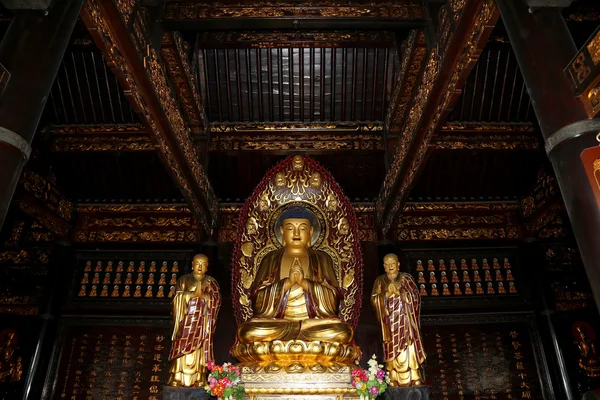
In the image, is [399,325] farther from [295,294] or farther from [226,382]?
[226,382]

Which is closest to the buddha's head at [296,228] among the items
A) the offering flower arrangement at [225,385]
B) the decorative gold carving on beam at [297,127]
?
the decorative gold carving on beam at [297,127]

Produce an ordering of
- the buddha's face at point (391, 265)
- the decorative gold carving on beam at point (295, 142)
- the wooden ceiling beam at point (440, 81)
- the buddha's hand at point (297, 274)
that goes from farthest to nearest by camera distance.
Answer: the decorative gold carving on beam at point (295, 142), the buddha's hand at point (297, 274), the buddha's face at point (391, 265), the wooden ceiling beam at point (440, 81)

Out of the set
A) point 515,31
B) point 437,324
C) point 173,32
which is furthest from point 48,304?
point 515,31

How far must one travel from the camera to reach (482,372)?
5.99 metres

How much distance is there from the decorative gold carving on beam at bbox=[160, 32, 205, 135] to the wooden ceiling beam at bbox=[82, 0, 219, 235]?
1.47 feet

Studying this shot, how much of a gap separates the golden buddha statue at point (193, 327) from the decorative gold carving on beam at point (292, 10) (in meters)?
2.51

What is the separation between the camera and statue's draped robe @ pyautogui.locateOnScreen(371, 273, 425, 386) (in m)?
4.68

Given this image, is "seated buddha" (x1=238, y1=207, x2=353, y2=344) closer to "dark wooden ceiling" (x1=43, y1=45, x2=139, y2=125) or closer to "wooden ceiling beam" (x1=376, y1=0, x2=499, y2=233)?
"wooden ceiling beam" (x1=376, y1=0, x2=499, y2=233)

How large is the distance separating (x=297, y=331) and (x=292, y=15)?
3.09 meters

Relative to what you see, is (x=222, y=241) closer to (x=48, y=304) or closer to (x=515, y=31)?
(x=48, y=304)

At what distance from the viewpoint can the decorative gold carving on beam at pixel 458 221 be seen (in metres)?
6.92

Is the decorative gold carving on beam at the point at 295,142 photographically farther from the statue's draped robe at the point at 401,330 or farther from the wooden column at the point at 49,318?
the wooden column at the point at 49,318

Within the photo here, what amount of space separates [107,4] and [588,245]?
3192 mm

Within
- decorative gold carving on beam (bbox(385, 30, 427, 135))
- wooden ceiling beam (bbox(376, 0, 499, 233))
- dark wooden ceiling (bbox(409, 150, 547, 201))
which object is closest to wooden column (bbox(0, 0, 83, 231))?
wooden ceiling beam (bbox(376, 0, 499, 233))
